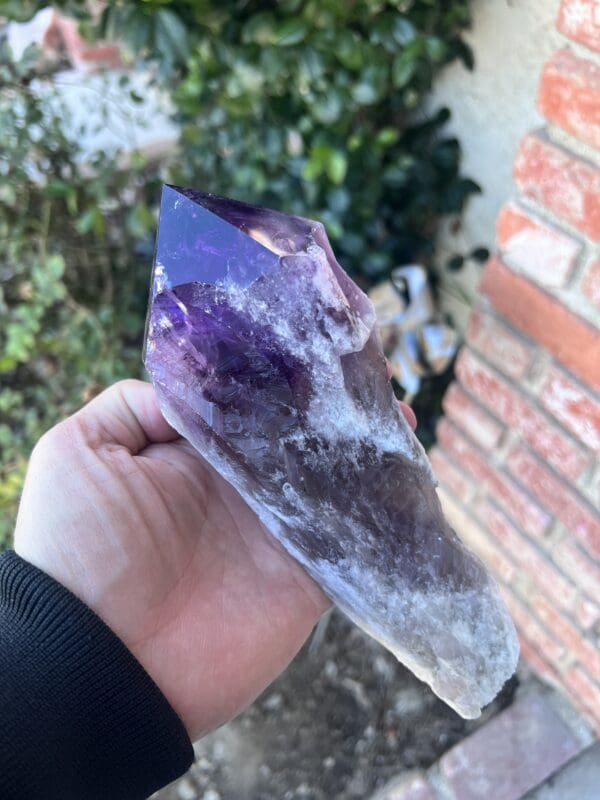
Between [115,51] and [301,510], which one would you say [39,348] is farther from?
[115,51]

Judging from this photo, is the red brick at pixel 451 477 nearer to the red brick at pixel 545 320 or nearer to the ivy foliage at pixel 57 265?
the red brick at pixel 545 320

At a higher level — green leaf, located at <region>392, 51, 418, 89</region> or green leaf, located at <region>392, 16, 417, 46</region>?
green leaf, located at <region>392, 16, 417, 46</region>

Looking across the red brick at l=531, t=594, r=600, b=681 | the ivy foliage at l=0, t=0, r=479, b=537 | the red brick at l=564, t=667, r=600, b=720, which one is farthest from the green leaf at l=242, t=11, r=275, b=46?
the red brick at l=564, t=667, r=600, b=720

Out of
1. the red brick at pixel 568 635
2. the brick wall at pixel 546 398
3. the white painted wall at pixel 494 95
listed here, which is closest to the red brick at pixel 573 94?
the brick wall at pixel 546 398

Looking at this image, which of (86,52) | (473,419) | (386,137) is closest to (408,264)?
(386,137)

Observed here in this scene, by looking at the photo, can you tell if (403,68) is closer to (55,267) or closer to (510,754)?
(55,267)

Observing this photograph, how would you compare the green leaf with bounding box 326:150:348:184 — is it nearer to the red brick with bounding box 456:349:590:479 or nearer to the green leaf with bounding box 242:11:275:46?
the green leaf with bounding box 242:11:275:46

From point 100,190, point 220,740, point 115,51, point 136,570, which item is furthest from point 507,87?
point 115,51

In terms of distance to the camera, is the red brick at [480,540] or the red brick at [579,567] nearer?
the red brick at [579,567]
